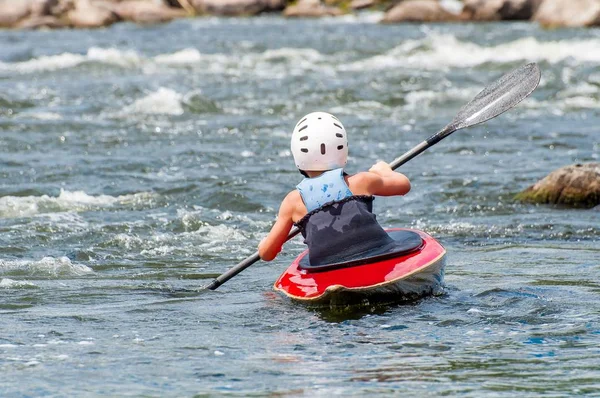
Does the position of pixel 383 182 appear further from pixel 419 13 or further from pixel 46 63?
pixel 419 13

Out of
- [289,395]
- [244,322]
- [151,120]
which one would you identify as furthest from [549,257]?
[151,120]

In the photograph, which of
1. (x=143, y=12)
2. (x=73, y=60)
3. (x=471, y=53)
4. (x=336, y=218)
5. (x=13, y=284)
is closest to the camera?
(x=336, y=218)

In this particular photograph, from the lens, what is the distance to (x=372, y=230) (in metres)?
5.95

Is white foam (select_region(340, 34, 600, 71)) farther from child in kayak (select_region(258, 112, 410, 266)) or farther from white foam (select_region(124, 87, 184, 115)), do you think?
child in kayak (select_region(258, 112, 410, 266))

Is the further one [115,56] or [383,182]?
[115,56]

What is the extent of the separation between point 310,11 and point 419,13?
6897 millimetres

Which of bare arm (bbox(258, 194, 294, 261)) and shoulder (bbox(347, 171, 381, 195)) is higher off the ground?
shoulder (bbox(347, 171, 381, 195))

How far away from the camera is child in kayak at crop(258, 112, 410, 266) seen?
5.81 m

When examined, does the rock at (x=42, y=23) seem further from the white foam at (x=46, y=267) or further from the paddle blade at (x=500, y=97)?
the paddle blade at (x=500, y=97)

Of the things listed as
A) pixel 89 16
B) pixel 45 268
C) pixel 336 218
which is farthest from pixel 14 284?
pixel 89 16

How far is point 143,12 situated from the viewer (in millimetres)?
44344

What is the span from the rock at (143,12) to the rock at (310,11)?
182 inches

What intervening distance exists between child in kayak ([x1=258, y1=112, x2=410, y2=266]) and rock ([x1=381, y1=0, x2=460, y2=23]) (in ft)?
109

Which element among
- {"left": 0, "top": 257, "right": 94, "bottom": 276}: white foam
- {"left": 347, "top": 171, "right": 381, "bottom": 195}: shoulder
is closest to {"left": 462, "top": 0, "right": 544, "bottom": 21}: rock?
{"left": 0, "top": 257, "right": 94, "bottom": 276}: white foam
